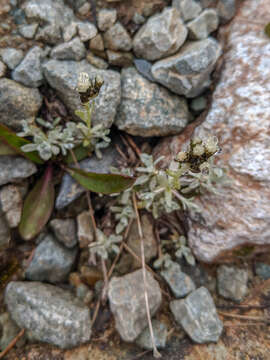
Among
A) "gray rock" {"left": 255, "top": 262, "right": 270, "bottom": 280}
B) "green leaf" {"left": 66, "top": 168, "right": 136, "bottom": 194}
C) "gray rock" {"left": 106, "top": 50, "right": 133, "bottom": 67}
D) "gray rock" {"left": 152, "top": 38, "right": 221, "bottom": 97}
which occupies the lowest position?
"gray rock" {"left": 255, "top": 262, "right": 270, "bottom": 280}

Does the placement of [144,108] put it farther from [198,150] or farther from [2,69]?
[2,69]

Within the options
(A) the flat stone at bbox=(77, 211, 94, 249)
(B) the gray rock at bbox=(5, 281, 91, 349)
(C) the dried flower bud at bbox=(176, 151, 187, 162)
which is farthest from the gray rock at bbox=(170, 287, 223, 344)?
(C) the dried flower bud at bbox=(176, 151, 187, 162)

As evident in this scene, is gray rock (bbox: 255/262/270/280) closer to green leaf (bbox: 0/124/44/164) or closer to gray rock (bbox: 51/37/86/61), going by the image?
green leaf (bbox: 0/124/44/164)

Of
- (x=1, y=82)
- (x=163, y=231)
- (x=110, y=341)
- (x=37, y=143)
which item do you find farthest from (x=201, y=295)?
(x=1, y=82)

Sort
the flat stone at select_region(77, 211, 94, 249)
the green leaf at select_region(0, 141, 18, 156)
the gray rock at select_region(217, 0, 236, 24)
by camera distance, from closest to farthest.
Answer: the green leaf at select_region(0, 141, 18, 156)
the gray rock at select_region(217, 0, 236, 24)
the flat stone at select_region(77, 211, 94, 249)

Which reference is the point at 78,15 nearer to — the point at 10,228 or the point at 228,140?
the point at 228,140

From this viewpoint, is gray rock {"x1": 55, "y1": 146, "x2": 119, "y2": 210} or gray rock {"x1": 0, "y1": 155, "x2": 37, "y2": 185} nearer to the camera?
gray rock {"x1": 0, "y1": 155, "x2": 37, "y2": 185}

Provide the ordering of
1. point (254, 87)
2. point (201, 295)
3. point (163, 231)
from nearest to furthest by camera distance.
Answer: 1. point (254, 87)
2. point (201, 295)
3. point (163, 231)
